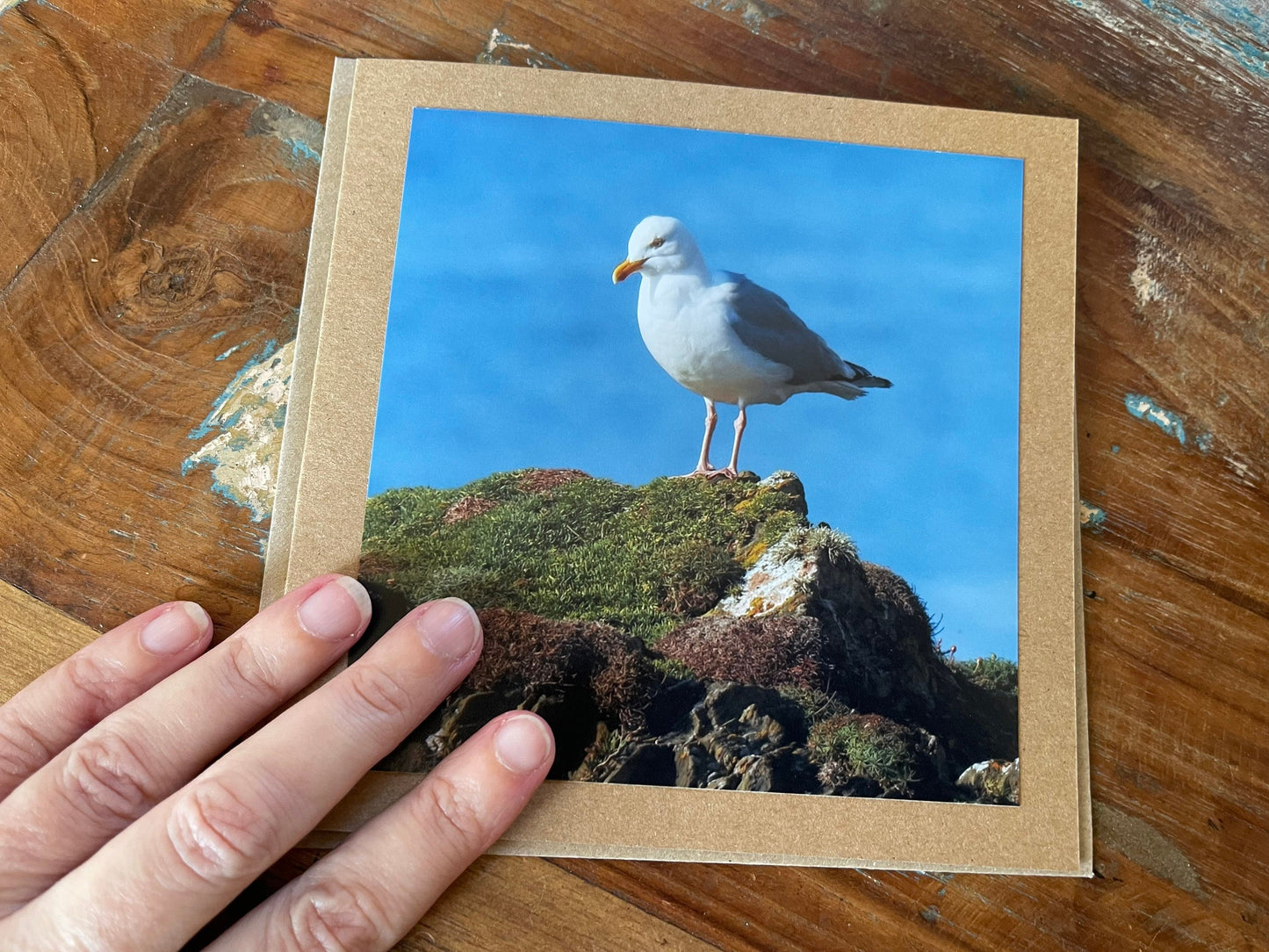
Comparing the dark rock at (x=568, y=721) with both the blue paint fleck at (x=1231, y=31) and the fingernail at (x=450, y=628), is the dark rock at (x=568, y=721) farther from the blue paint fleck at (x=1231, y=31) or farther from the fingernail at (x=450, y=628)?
the blue paint fleck at (x=1231, y=31)

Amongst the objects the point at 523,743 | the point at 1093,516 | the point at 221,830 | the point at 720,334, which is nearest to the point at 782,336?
the point at 720,334

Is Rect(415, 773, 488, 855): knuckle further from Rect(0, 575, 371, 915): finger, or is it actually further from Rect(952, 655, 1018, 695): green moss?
Rect(952, 655, 1018, 695): green moss

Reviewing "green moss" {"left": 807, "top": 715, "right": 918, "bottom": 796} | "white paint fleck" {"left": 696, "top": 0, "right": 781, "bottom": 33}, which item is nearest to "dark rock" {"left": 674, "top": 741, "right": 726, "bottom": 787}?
"green moss" {"left": 807, "top": 715, "right": 918, "bottom": 796}

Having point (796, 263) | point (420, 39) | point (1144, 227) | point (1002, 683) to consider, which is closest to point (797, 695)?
point (1002, 683)

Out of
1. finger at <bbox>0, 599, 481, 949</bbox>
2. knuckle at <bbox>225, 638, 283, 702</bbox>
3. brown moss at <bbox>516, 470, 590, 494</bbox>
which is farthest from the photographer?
brown moss at <bbox>516, 470, 590, 494</bbox>

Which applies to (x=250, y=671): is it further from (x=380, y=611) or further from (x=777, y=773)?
(x=777, y=773)

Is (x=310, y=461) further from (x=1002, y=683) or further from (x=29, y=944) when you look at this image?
(x=1002, y=683)
